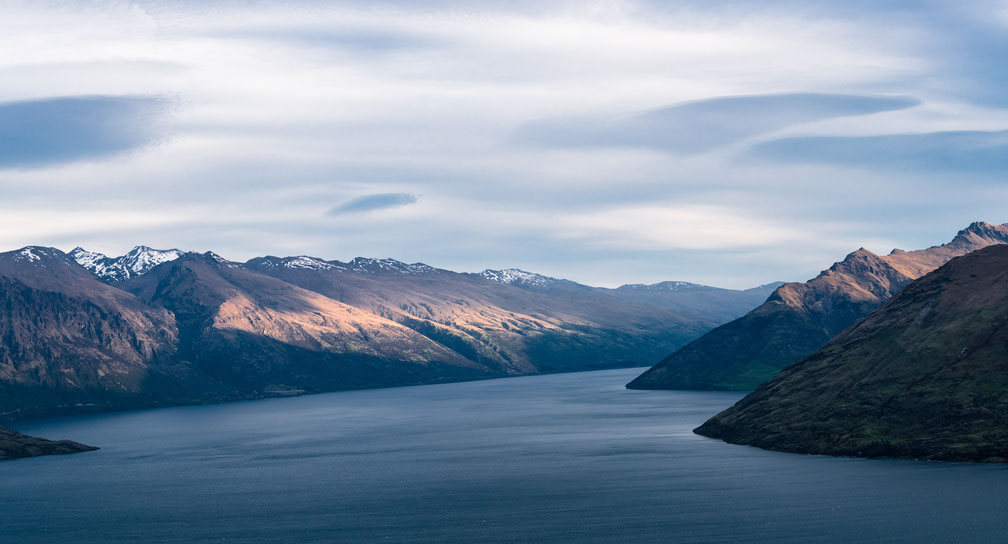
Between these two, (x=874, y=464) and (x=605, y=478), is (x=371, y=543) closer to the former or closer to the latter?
(x=605, y=478)

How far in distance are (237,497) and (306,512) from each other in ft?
97.7

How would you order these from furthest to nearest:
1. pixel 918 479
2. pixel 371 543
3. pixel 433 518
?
pixel 918 479 < pixel 433 518 < pixel 371 543

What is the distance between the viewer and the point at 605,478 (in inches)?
7687

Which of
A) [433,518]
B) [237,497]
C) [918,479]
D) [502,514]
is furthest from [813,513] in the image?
[237,497]

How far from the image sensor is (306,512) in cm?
17125

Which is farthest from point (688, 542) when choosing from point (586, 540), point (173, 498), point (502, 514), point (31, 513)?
point (31, 513)

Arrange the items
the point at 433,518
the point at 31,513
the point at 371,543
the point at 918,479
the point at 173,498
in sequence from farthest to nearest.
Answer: the point at 173,498 < the point at 31,513 < the point at 918,479 < the point at 433,518 < the point at 371,543

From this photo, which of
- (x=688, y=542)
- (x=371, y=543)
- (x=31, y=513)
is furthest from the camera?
(x=31, y=513)

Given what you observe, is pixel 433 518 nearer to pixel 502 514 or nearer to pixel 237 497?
pixel 502 514

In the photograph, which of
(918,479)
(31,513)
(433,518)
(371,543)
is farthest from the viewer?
(31,513)

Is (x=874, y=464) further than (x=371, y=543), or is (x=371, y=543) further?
(x=874, y=464)

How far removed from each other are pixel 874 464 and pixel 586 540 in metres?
86.8

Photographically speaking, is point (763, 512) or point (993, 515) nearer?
point (993, 515)

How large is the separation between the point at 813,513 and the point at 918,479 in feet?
122
